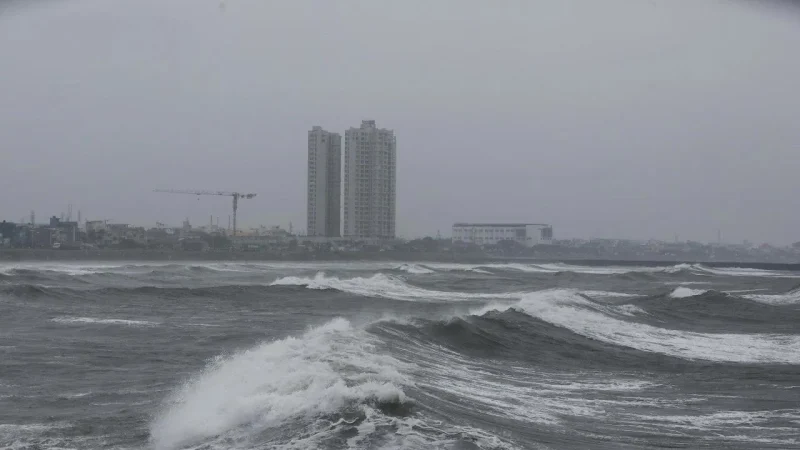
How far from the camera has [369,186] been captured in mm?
124438

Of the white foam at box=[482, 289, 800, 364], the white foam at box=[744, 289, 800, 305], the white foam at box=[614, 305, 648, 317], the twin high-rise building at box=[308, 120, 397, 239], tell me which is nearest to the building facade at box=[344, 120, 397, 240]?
the twin high-rise building at box=[308, 120, 397, 239]

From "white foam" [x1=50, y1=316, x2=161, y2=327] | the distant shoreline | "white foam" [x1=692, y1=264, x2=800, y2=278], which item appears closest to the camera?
"white foam" [x1=50, y1=316, x2=161, y2=327]

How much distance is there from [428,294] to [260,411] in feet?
98.1

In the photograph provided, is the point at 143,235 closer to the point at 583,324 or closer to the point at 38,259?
the point at 38,259

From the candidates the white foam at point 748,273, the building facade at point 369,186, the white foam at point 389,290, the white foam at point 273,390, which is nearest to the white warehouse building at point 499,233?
the building facade at point 369,186

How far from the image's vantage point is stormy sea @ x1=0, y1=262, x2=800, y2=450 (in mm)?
9391

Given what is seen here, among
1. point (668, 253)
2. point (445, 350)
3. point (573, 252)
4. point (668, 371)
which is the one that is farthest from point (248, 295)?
point (668, 253)

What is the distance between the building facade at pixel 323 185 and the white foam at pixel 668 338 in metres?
98.5

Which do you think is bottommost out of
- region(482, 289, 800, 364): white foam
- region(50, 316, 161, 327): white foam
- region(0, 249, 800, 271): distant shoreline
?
region(482, 289, 800, 364): white foam

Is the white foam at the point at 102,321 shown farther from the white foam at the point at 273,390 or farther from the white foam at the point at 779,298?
the white foam at the point at 779,298

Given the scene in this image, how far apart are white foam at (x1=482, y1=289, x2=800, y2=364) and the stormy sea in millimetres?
82

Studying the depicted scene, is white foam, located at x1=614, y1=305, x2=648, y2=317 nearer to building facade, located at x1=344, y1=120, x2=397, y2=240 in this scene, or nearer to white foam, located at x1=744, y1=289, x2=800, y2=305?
white foam, located at x1=744, y1=289, x2=800, y2=305

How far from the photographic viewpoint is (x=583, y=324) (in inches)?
940

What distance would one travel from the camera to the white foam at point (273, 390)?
9.38m
